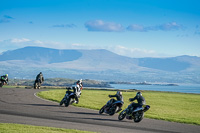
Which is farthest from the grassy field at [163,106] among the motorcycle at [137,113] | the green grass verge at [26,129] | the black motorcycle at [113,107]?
the green grass verge at [26,129]

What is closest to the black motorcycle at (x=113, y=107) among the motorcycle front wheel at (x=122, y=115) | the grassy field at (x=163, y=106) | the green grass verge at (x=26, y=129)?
the motorcycle front wheel at (x=122, y=115)

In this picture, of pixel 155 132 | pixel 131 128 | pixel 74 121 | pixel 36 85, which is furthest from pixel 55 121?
pixel 36 85

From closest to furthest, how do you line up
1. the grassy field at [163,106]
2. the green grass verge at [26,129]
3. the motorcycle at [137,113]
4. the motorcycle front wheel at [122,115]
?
the green grass verge at [26,129]
the motorcycle at [137,113]
the motorcycle front wheel at [122,115]
the grassy field at [163,106]

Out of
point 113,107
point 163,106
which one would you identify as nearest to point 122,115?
point 113,107

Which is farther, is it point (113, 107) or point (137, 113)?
point (113, 107)

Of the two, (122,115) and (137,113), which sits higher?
(137,113)

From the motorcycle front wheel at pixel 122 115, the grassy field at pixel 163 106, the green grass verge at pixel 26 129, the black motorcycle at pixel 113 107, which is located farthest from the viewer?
the grassy field at pixel 163 106

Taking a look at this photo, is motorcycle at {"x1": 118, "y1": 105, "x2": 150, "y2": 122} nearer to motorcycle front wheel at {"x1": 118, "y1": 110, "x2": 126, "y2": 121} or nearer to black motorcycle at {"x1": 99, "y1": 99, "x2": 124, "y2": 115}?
motorcycle front wheel at {"x1": 118, "y1": 110, "x2": 126, "y2": 121}

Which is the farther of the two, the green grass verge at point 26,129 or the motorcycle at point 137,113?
the motorcycle at point 137,113

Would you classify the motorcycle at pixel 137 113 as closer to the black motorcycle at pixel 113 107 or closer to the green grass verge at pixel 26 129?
the black motorcycle at pixel 113 107

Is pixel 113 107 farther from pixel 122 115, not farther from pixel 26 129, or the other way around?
pixel 26 129

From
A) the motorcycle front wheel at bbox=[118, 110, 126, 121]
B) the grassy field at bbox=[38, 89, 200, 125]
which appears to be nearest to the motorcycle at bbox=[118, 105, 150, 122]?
the motorcycle front wheel at bbox=[118, 110, 126, 121]

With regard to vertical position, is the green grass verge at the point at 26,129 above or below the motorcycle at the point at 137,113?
below

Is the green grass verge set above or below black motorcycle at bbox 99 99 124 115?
below
